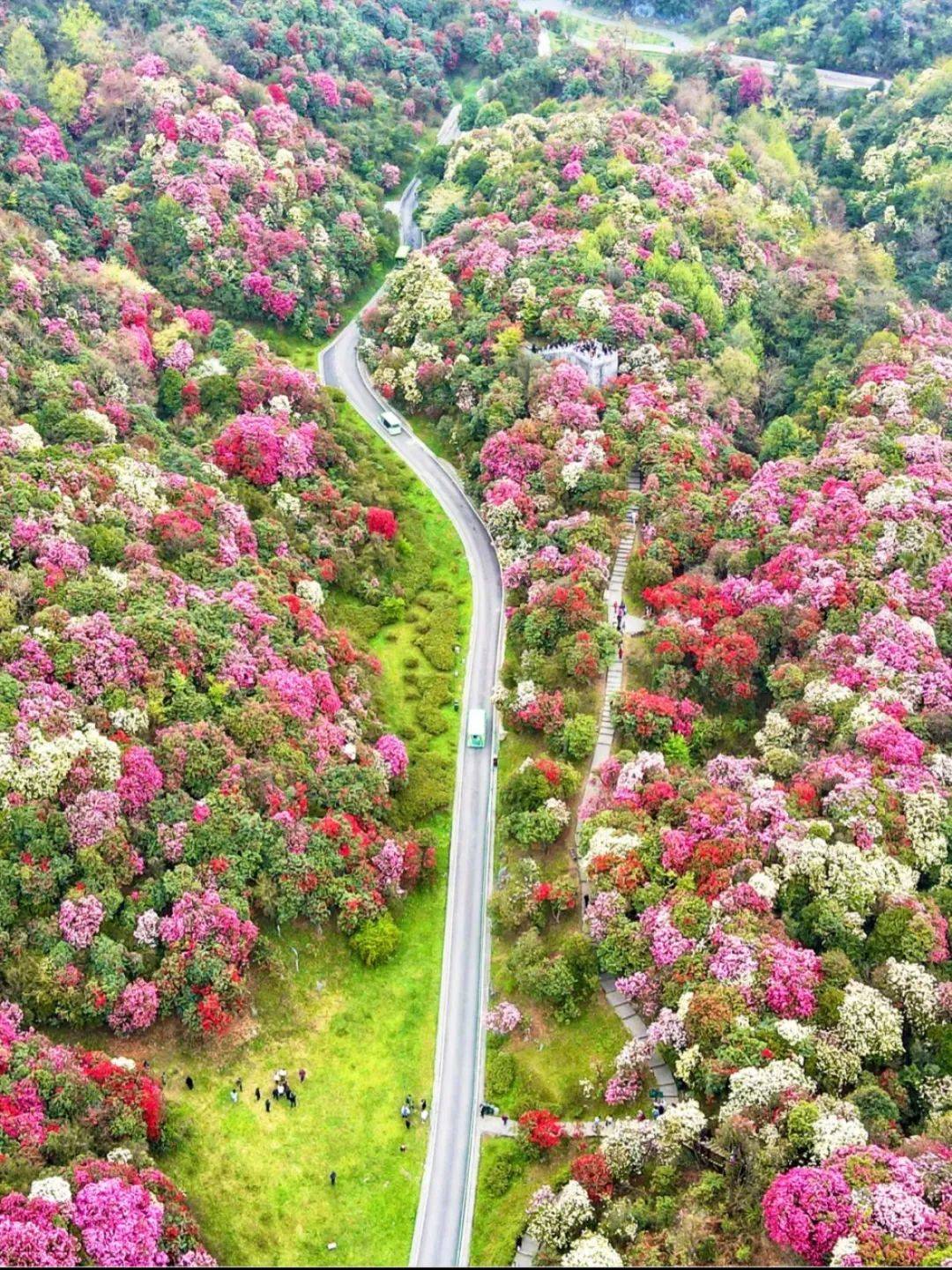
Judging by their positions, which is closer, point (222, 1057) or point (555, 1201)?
point (555, 1201)

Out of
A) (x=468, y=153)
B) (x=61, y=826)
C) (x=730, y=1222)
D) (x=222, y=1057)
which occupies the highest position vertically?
(x=468, y=153)

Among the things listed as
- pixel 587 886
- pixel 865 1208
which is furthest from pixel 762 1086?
pixel 587 886

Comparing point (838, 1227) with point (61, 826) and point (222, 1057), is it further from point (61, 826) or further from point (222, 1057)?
point (61, 826)

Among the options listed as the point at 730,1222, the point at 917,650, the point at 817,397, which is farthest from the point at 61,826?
the point at 817,397

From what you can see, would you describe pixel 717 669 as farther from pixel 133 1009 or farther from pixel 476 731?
pixel 133 1009

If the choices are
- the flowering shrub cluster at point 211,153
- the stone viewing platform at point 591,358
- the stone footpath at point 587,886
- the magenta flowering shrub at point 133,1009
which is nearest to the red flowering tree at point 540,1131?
the stone footpath at point 587,886
